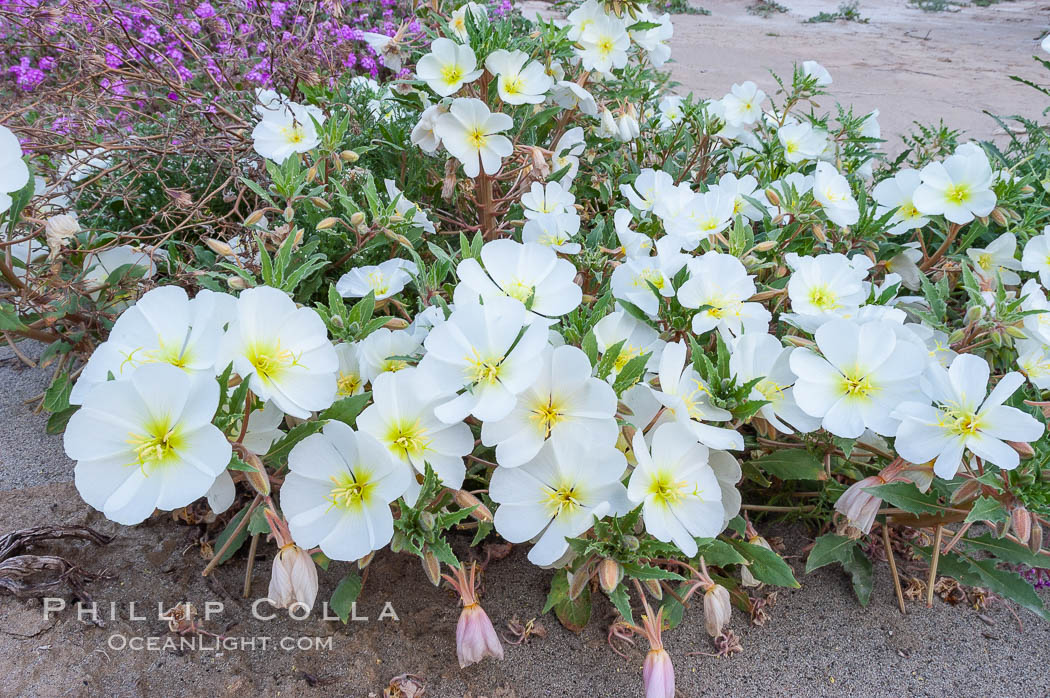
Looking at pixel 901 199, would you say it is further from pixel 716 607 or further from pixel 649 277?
pixel 716 607

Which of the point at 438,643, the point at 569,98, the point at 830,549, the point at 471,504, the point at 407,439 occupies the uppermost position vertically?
the point at 569,98

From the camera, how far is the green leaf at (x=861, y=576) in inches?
55.6

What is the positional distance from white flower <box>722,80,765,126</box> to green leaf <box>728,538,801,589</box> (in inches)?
62.6

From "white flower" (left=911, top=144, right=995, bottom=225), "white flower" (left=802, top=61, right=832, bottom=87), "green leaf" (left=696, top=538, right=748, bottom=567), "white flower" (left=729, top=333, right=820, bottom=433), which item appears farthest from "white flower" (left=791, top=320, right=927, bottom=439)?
"white flower" (left=802, top=61, right=832, bottom=87)

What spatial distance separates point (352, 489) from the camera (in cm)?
98

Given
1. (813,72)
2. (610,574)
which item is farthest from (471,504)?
(813,72)

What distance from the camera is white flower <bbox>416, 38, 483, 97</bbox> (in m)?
1.74

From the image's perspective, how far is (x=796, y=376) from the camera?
114 cm

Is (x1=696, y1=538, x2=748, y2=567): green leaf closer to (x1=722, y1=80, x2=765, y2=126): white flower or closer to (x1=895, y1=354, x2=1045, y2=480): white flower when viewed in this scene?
(x1=895, y1=354, x2=1045, y2=480): white flower

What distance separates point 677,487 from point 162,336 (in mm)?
805

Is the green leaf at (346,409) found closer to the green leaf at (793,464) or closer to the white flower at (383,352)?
the white flower at (383,352)

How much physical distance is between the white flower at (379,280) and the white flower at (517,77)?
24.3 inches

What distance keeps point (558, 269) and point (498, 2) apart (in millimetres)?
3942

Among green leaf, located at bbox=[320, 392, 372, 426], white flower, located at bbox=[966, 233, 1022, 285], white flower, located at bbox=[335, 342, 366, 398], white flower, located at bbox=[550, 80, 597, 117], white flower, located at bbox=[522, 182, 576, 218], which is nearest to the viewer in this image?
green leaf, located at bbox=[320, 392, 372, 426]
